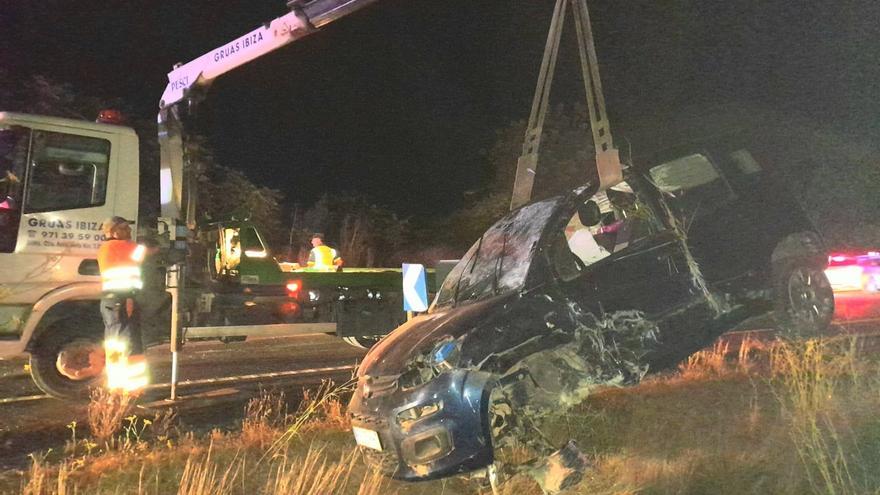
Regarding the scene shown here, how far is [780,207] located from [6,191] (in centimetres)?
671

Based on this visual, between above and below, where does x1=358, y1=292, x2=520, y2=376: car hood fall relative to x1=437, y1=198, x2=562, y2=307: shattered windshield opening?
below

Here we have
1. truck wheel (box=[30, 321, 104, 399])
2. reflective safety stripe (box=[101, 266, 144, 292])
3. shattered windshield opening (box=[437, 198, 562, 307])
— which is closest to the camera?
shattered windshield opening (box=[437, 198, 562, 307])

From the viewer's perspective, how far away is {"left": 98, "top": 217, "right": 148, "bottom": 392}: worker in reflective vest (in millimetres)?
6484

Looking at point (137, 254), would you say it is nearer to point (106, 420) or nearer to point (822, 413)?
point (106, 420)

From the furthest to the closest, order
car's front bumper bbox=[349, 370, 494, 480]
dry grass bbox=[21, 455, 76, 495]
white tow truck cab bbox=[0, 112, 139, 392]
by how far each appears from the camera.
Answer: white tow truck cab bbox=[0, 112, 139, 392]
car's front bumper bbox=[349, 370, 494, 480]
dry grass bbox=[21, 455, 76, 495]

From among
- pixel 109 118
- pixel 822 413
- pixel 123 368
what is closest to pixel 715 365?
pixel 822 413

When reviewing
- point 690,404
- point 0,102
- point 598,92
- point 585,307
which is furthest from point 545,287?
point 0,102

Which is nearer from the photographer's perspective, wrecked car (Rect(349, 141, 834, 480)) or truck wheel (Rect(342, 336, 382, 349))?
wrecked car (Rect(349, 141, 834, 480))

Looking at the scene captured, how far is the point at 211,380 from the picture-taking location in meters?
8.18

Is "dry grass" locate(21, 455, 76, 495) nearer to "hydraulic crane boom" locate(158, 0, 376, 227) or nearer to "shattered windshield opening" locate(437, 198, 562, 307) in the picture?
"shattered windshield opening" locate(437, 198, 562, 307)

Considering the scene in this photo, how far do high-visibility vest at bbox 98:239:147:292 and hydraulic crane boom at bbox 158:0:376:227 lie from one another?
1706mm

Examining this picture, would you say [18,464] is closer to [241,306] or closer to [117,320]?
[117,320]

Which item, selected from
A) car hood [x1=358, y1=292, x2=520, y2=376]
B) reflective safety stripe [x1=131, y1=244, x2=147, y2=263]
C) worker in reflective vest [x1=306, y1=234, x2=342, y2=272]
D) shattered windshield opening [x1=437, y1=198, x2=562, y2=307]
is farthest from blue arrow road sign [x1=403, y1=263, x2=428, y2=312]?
worker in reflective vest [x1=306, y1=234, x2=342, y2=272]

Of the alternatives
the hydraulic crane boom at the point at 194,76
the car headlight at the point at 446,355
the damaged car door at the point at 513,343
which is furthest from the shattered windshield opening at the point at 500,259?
the hydraulic crane boom at the point at 194,76
